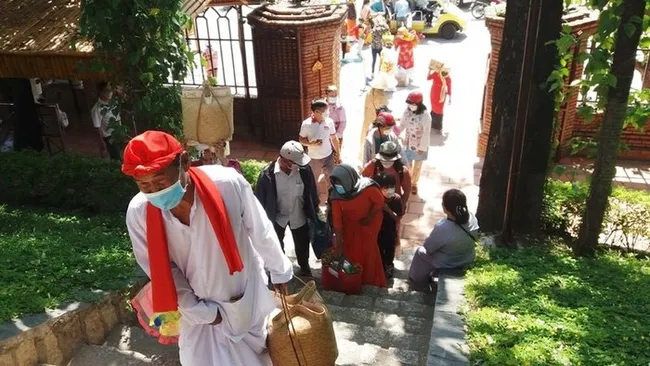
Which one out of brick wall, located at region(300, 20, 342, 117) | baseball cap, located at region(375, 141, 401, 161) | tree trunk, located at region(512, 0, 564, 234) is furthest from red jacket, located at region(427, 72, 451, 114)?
tree trunk, located at region(512, 0, 564, 234)

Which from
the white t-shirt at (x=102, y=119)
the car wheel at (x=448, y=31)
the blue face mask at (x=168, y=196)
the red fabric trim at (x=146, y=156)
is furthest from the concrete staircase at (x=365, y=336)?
the car wheel at (x=448, y=31)

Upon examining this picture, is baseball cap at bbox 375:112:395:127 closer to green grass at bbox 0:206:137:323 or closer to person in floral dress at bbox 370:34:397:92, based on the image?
green grass at bbox 0:206:137:323

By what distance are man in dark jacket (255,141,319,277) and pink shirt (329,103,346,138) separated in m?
3.08

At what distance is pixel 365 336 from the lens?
15.0 feet

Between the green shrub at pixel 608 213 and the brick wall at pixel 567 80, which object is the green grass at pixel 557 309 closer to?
the green shrub at pixel 608 213

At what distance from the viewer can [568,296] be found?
4.12 meters

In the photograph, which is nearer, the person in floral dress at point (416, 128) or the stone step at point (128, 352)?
the stone step at point (128, 352)

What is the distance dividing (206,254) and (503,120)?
365cm

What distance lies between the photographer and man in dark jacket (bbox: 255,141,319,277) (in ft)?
17.3

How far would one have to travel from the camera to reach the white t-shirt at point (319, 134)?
7.63m

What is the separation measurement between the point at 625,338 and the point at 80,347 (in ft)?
11.9

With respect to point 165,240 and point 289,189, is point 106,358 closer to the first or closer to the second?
point 165,240

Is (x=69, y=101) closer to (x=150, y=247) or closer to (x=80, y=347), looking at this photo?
(x=80, y=347)

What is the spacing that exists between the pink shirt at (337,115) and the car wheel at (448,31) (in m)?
10.5
